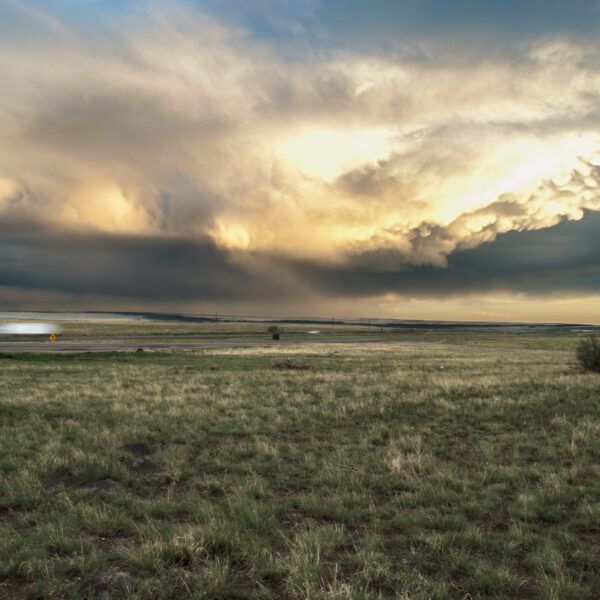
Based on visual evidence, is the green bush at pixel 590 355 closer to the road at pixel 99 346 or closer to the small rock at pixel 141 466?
Result: the small rock at pixel 141 466

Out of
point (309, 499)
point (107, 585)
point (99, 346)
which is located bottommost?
point (99, 346)

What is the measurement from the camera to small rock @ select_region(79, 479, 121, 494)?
7694mm

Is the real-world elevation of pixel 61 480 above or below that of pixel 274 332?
above

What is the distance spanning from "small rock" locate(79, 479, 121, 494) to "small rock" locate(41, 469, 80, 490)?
0.96ft

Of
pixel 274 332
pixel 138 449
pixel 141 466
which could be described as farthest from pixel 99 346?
A: pixel 141 466

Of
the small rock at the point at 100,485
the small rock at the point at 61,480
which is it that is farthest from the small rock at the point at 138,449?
the small rock at the point at 100,485

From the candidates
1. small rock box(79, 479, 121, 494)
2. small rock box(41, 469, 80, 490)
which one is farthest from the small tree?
small rock box(79, 479, 121, 494)

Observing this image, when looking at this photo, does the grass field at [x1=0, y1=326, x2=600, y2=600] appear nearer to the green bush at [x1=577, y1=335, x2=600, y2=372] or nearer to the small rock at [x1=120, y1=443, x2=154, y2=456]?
the small rock at [x1=120, y1=443, x2=154, y2=456]

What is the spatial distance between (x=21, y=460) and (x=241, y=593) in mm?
7460

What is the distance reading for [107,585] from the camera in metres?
4.56

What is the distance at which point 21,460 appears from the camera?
361 inches

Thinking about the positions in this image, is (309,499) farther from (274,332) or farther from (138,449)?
(274,332)

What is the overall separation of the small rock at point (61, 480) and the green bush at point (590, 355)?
28.5m

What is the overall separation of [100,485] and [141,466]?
1290mm
